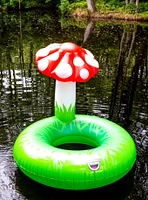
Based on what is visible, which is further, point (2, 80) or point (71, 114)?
point (2, 80)

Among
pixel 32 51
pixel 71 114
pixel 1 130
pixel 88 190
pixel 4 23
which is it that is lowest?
pixel 88 190

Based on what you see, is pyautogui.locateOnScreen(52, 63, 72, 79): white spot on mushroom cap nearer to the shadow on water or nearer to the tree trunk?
the shadow on water

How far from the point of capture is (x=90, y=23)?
19.6 m

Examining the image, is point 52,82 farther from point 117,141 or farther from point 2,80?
point 117,141

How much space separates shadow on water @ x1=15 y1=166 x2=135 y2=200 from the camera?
439 centimetres

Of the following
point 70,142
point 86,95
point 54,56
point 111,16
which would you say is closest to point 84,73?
point 54,56

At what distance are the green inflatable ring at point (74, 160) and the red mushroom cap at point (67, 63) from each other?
33.7 inches

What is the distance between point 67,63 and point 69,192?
171 cm

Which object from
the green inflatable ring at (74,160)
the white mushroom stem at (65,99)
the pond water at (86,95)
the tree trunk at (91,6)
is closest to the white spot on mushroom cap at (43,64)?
the white mushroom stem at (65,99)

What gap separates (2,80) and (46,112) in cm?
246

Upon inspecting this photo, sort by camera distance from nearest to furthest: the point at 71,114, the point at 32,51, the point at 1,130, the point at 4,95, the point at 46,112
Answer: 1. the point at 71,114
2. the point at 1,130
3. the point at 46,112
4. the point at 4,95
5. the point at 32,51

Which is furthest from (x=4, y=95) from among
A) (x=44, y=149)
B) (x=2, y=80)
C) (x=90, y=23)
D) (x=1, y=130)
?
(x=90, y=23)

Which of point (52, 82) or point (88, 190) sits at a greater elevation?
point (52, 82)

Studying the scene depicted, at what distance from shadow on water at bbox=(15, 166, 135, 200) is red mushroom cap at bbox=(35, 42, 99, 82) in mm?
1472
